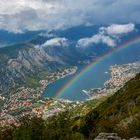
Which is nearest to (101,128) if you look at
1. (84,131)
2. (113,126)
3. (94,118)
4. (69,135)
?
(113,126)

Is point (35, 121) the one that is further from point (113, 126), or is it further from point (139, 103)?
point (139, 103)

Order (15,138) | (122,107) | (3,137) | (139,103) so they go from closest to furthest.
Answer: (15,138) < (3,137) < (139,103) < (122,107)

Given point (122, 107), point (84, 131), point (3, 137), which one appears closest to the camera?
point (3, 137)

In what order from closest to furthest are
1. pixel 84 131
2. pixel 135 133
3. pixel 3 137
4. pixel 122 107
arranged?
pixel 135 133, pixel 3 137, pixel 84 131, pixel 122 107

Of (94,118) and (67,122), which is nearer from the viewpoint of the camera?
(67,122)

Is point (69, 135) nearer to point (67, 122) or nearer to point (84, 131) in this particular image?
point (67, 122)

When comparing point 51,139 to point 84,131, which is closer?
point 51,139

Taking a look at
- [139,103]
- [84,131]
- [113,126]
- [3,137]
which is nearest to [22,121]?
[3,137]

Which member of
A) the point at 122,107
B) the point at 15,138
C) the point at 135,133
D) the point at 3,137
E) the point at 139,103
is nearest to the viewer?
the point at 135,133

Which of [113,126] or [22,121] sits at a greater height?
[22,121]
